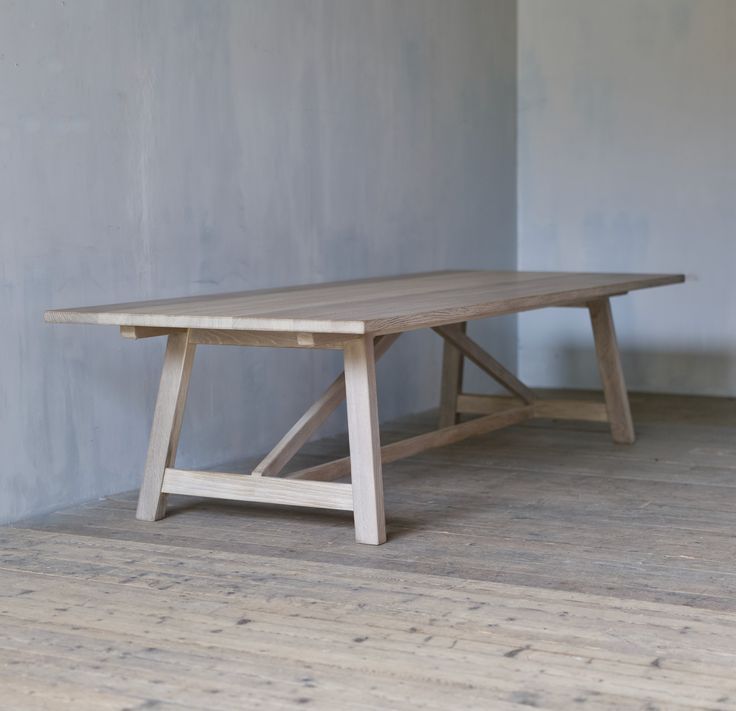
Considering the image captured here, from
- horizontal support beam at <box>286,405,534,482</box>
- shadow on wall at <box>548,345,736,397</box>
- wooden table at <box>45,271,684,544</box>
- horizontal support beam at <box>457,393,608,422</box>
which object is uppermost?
wooden table at <box>45,271,684,544</box>

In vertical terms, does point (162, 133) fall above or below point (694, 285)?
above

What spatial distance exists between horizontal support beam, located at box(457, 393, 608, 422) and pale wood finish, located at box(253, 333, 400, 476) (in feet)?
3.74

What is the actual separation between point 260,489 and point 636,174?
129 inches

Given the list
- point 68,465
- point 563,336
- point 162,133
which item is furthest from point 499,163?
point 68,465

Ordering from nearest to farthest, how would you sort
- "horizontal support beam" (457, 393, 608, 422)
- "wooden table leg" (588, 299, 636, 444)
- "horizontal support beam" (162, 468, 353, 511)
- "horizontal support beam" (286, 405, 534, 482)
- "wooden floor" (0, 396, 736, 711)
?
"wooden floor" (0, 396, 736, 711), "horizontal support beam" (162, 468, 353, 511), "horizontal support beam" (286, 405, 534, 482), "wooden table leg" (588, 299, 636, 444), "horizontal support beam" (457, 393, 608, 422)

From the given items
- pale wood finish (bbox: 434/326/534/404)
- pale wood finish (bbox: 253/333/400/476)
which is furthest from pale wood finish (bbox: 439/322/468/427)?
pale wood finish (bbox: 253/333/400/476)

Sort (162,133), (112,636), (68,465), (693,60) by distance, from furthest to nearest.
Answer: (693,60) → (162,133) → (68,465) → (112,636)

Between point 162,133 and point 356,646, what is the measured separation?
1996 mm

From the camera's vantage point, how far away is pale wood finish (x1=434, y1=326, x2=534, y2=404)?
4262mm

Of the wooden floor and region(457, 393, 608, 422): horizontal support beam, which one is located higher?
the wooden floor

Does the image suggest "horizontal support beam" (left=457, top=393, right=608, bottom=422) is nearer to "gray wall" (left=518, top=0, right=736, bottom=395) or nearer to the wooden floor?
the wooden floor

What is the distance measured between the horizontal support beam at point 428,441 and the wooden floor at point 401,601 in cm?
11

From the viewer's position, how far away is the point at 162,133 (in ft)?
11.9

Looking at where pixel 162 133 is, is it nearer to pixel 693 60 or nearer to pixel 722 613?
pixel 722 613
